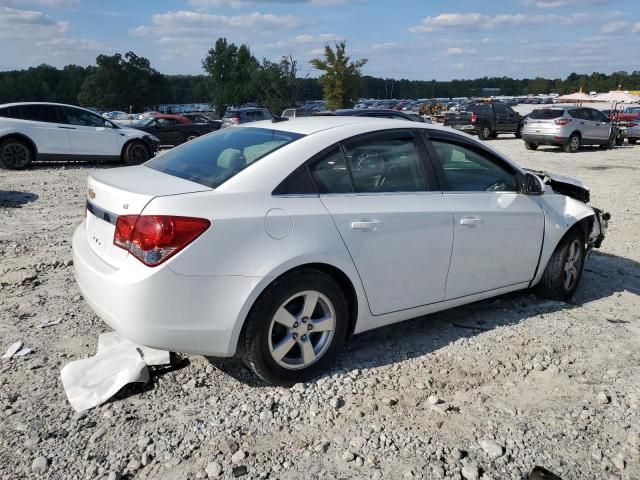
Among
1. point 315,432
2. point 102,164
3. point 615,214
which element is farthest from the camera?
point 102,164

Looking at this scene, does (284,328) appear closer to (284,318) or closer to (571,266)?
(284,318)

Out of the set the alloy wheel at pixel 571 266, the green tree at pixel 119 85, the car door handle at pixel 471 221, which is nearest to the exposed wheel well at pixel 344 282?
the car door handle at pixel 471 221

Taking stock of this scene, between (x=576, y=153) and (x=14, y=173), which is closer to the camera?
(x=14, y=173)

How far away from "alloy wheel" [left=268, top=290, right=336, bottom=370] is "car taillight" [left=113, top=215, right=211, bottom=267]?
0.68 metres

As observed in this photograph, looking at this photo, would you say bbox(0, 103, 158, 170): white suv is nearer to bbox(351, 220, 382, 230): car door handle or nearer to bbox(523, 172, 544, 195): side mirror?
bbox(523, 172, 544, 195): side mirror

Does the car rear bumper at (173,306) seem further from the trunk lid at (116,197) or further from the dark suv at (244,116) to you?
the dark suv at (244,116)

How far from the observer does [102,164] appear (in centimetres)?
1602

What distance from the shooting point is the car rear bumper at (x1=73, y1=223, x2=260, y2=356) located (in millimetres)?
3029

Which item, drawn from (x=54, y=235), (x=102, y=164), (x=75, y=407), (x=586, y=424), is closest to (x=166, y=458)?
(x=75, y=407)

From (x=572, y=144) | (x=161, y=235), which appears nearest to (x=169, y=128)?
(x=572, y=144)

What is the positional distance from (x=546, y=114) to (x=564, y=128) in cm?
94

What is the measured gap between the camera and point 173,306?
10.1 feet

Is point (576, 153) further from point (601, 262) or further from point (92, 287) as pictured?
point (92, 287)

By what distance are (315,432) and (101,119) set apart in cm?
1356
